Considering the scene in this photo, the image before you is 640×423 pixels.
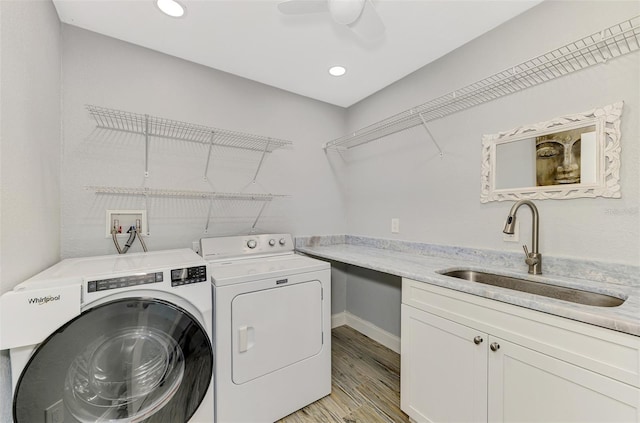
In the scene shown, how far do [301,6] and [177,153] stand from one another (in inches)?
52.8

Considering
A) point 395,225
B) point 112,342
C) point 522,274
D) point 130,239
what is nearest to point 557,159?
point 522,274

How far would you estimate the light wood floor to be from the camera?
1589mm

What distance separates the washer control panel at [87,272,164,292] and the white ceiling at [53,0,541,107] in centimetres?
150

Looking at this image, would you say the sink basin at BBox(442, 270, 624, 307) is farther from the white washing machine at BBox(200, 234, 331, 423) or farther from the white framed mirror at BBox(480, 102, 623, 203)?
the white washing machine at BBox(200, 234, 331, 423)

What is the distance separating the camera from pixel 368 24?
139 cm

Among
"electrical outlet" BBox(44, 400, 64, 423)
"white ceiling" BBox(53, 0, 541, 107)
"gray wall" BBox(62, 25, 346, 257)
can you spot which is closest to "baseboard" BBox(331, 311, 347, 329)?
"gray wall" BBox(62, 25, 346, 257)

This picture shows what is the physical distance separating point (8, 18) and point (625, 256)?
2.71 meters

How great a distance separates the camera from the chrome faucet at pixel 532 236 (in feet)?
4.57

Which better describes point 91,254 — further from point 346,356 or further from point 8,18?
point 346,356

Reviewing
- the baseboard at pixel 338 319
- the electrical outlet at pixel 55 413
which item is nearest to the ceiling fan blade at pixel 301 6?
the electrical outlet at pixel 55 413

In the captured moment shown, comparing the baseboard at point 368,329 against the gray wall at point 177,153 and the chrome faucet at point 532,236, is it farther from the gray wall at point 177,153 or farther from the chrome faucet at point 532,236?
the chrome faucet at point 532,236

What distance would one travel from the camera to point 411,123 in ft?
7.13

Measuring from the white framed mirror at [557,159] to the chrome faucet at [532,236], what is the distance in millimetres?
98

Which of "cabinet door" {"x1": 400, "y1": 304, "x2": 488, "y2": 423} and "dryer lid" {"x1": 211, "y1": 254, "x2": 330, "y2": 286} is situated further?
"dryer lid" {"x1": 211, "y1": 254, "x2": 330, "y2": 286}
